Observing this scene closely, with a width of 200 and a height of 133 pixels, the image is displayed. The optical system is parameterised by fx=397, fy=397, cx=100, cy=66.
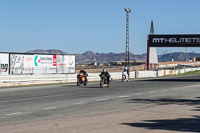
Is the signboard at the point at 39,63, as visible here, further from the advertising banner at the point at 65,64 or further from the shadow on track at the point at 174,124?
the shadow on track at the point at 174,124

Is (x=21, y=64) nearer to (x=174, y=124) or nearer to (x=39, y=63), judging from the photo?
(x=39, y=63)

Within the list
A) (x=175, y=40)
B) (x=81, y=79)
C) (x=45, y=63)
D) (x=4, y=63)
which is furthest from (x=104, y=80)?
(x=175, y=40)

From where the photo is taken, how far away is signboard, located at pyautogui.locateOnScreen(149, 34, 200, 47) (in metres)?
54.2

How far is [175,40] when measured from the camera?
2196 inches

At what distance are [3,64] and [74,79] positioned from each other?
9.68m

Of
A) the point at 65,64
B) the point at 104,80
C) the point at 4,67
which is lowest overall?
the point at 104,80

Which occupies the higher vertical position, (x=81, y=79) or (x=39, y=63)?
(x=39, y=63)

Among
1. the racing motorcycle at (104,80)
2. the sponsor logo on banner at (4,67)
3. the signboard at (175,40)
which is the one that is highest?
the signboard at (175,40)

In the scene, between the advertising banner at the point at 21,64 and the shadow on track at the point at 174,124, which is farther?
the advertising banner at the point at 21,64

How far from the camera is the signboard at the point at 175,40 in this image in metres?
54.2

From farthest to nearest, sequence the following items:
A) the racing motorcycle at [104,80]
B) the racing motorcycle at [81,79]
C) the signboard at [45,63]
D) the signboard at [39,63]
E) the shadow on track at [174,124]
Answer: the signboard at [45,63]
the signboard at [39,63]
the racing motorcycle at [81,79]
the racing motorcycle at [104,80]
the shadow on track at [174,124]

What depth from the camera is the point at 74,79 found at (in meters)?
37.8

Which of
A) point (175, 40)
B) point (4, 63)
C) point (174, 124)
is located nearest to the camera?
point (174, 124)

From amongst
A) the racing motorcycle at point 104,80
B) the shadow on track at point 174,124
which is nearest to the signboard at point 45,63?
the racing motorcycle at point 104,80
